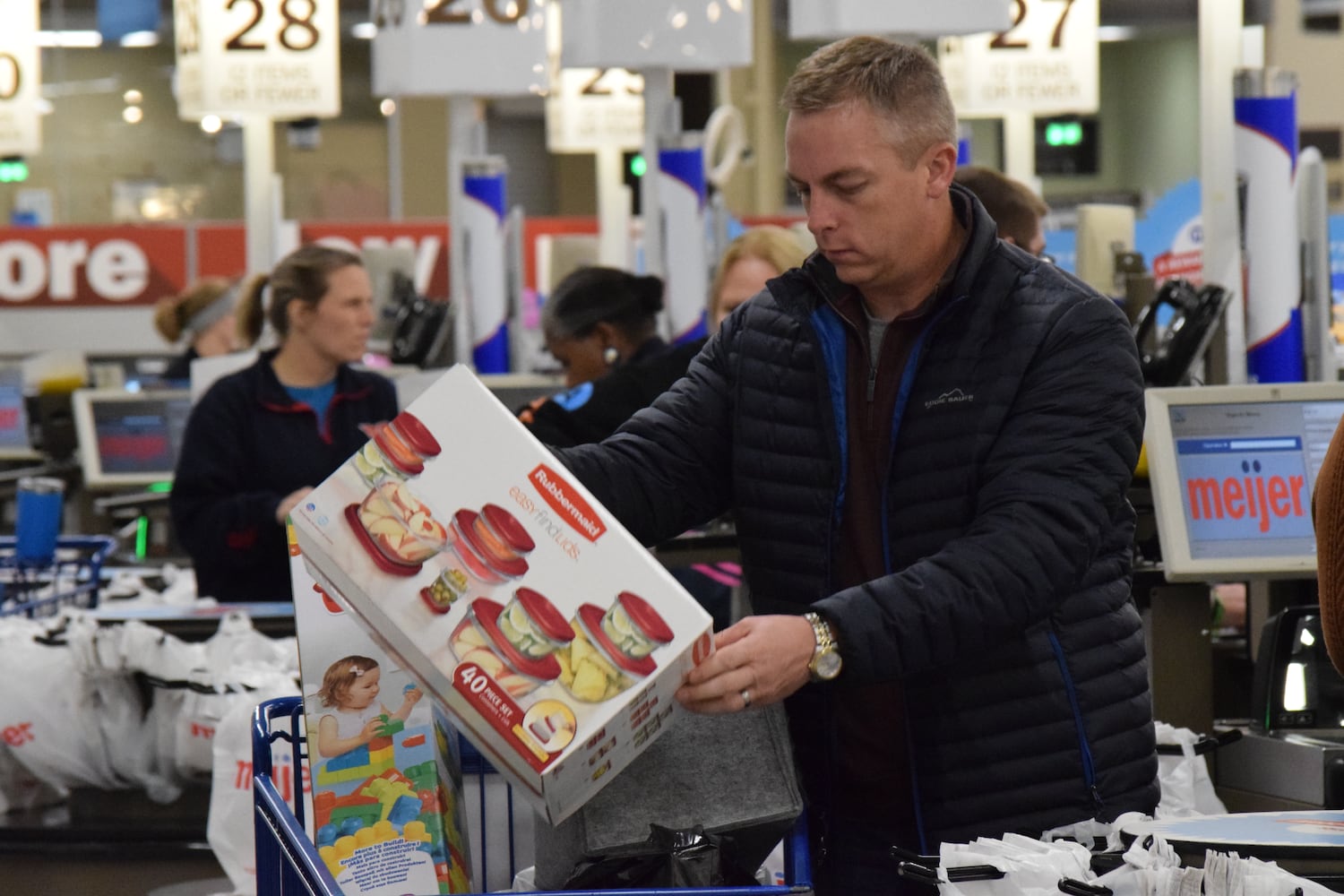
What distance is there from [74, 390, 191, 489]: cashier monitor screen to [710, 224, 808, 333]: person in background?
4536mm

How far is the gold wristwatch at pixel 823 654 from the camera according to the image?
2.01 meters

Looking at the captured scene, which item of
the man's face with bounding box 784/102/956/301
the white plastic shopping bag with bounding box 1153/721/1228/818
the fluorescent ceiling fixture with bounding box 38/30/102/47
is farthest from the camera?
the fluorescent ceiling fixture with bounding box 38/30/102/47

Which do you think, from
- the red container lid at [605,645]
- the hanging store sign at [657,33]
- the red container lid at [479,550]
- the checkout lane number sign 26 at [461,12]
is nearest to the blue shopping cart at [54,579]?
the hanging store sign at [657,33]

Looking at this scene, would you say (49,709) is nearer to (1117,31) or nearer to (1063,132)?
(1117,31)

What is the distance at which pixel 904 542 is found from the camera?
219cm

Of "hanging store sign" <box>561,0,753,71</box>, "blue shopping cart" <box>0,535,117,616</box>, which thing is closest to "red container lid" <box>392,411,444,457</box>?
"blue shopping cart" <box>0,535,117,616</box>

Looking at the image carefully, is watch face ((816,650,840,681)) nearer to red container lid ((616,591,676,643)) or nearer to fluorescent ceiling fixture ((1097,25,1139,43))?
red container lid ((616,591,676,643))

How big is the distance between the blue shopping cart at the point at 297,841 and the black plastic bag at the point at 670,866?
0.25ft

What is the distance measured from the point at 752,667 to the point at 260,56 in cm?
747

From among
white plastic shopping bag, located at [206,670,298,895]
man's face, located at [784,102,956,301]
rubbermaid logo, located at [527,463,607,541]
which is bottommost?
white plastic shopping bag, located at [206,670,298,895]

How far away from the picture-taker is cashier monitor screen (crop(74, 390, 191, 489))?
8508mm

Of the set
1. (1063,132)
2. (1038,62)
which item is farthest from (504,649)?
(1063,132)

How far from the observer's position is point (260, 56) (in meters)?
8.87

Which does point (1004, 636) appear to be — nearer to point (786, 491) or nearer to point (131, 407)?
point (786, 491)
